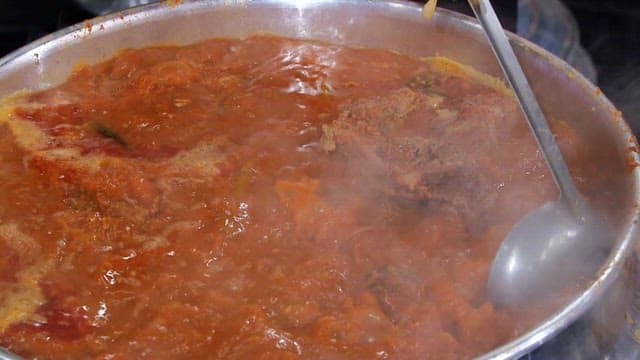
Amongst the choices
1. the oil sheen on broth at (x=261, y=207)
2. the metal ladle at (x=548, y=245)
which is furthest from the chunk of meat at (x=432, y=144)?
the metal ladle at (x=548, y=245)

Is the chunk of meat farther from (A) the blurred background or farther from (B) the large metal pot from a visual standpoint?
(A) the blurred background

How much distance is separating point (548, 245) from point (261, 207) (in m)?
0.74

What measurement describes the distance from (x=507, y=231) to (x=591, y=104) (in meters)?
0.57

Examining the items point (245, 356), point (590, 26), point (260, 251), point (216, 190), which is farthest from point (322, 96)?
point (590, 26)

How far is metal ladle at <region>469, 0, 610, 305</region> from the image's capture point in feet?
5.30

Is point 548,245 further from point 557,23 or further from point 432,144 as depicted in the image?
point 557,23

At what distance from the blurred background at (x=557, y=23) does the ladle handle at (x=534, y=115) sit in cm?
96

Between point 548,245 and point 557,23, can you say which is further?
A: point 557,23

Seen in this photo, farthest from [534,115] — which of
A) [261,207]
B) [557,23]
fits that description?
[557,23]

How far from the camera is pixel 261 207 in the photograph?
1.84 meters

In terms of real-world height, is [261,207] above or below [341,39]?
below

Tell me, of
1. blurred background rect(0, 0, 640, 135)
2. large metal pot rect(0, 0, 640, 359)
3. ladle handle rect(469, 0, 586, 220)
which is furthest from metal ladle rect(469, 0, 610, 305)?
blurred background rect(0, 0, 640, 135)

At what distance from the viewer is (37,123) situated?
87.9 inches

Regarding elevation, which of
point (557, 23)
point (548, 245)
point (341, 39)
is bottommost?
point (548, 245)
